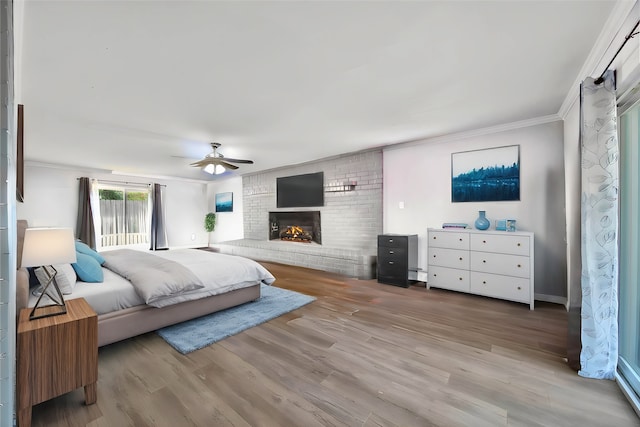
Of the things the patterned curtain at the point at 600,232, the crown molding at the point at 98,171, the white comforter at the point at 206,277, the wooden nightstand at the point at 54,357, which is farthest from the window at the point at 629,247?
the crown molding at the point at 98,171

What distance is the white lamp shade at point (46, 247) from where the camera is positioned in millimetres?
1516

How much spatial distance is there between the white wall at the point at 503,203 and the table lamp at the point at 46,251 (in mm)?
4142

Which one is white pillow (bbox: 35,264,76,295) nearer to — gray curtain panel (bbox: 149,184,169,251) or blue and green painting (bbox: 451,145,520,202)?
blue and green painting (bbox: 451,145,520,202)

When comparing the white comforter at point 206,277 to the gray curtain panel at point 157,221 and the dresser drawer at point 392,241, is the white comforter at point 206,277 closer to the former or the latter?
the dresser drawer at point 392,241

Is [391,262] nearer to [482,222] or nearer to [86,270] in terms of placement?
[482,222]

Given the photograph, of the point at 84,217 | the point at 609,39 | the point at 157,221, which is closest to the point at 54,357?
the point at 609,39

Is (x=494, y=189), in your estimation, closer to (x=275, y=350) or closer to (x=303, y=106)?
(x=303, y=106)

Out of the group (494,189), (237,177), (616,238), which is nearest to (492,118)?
(494,189)

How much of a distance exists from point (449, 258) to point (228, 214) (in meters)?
6.52

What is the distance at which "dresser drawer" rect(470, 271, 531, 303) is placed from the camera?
3109 millimetres

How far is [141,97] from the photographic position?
2.60 metres

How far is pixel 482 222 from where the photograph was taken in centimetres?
358

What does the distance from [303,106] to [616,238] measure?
2.78 m

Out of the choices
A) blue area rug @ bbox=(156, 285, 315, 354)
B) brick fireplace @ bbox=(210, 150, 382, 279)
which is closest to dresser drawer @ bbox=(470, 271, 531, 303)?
brick fireplace @ bbox=(210, 150, 382, 279)
